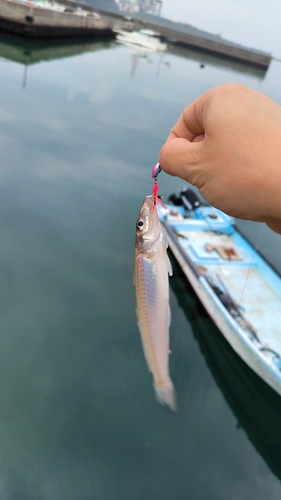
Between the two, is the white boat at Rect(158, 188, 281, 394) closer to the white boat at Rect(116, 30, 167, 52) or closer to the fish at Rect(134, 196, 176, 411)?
the fish at Rect(134, 196, 176, 411)

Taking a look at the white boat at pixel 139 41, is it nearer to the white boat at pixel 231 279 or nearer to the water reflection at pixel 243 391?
the white boat at pixel 231 279

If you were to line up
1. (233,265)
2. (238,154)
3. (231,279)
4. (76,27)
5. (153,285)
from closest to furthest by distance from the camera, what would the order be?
(238,154)
(153,285)
(231,279)
(233,265)
(76,27)

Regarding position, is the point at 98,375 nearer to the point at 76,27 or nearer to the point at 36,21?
the point at 36,21

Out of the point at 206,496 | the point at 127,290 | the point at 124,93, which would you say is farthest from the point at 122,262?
the point at 124,93

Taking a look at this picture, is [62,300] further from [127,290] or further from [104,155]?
[104,155]

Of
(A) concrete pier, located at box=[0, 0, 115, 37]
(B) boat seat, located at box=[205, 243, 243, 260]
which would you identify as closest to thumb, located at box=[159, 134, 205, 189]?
(B) boat seat, located at box=[205, 243, 243, 260]

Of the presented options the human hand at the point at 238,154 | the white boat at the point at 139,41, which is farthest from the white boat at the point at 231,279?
the white boat at the point at 139,41

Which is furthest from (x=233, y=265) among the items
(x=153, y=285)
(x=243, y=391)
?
(x=153, y=285)
